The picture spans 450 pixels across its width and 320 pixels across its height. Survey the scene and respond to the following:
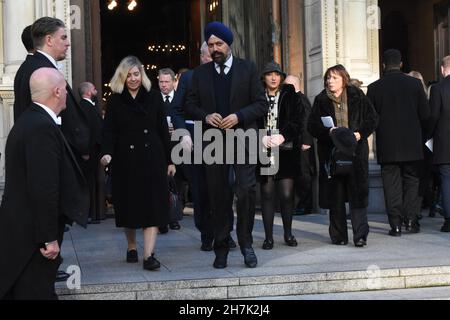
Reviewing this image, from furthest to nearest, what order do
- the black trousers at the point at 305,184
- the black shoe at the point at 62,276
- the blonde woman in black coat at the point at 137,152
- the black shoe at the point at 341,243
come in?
the black trousers at the point at 305,184
the black shoe at the point at 341,243
the blonde woman in black coat at the point at 137,152
the black shoe at the point at 62,276

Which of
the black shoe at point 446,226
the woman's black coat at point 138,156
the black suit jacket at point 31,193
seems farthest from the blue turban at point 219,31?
the black shoe at point 446,226

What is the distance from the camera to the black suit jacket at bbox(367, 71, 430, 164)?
8.69 metres

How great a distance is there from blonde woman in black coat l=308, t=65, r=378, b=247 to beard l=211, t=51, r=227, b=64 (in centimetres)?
164

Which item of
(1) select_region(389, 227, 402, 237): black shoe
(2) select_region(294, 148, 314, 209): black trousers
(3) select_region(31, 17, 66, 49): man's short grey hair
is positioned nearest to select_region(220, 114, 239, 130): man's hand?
(3) select_region(31, 17, 66, 49): man's short grey hair

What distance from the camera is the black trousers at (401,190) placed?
8.71 meters

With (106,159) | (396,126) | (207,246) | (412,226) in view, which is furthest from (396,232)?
(106,159)

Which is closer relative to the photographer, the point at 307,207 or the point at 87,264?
the point at 87,264

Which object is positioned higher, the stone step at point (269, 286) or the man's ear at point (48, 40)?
the man's ear at point (48, 40)

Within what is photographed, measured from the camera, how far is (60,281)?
6.25m

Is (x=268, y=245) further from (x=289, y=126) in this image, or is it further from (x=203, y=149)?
(x=203, y=149)

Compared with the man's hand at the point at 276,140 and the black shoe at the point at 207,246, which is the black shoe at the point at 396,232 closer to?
the man's hand at the point at 276,140
